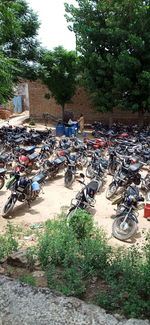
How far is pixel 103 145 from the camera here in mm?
12453

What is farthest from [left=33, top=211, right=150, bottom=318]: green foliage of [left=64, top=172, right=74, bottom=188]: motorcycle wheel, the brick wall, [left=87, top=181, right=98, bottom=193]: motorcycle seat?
the brick wall

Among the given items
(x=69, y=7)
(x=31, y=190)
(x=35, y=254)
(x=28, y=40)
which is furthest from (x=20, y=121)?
(x=35, y=254)

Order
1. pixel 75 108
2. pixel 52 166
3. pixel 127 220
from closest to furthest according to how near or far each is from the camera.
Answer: pixel 127 220, pixel 52 166, pixel 75 108

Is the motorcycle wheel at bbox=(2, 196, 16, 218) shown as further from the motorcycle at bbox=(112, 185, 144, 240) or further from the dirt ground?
the motorcycle at bbox=(112, 185, 144, 240)

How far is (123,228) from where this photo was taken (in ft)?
19.4

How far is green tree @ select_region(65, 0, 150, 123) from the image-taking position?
49.0 feet

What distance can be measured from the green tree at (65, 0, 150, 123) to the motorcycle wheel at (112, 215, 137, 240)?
10.5 m

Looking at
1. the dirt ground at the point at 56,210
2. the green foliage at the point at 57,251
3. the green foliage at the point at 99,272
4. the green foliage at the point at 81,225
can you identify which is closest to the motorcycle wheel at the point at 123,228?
the dirt ground at the point at 56,210

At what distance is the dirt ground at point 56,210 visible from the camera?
6.39 m

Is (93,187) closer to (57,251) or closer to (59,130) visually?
(57,251)

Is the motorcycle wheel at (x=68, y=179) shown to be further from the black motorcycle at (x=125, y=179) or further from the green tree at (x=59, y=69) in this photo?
the green tree at (x=59, y=69)

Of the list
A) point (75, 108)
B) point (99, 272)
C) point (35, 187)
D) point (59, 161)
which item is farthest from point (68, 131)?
point (99, 272)

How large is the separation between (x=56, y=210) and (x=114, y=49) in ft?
40.4

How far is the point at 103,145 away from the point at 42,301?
9730mm
